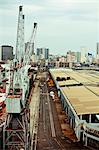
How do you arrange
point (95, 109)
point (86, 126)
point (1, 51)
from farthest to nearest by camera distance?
1. point (1, 51)
2. point (95, 109)
3. point (86, 126)

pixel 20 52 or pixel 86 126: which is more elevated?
pixel 20 52

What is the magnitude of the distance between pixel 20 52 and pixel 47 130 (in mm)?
9184

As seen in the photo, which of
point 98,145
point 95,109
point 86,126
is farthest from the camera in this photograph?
point 95,109

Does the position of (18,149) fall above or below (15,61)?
below

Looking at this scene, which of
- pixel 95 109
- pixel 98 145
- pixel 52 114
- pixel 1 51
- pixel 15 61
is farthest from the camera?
pixel 1 51

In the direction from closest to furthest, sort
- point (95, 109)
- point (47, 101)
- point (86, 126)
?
point (86, 126)
point (95, 109)
point (47, 101)

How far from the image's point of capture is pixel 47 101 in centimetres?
5309

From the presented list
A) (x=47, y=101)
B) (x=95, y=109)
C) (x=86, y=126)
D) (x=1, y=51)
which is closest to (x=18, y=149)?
(x=86, y=126)

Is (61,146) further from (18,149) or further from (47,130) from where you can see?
(47,130)

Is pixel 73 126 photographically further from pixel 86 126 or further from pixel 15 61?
pixel 15 61

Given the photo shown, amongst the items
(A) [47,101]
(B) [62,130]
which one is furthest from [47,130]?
(A) [47,101]

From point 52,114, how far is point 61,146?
13.9m

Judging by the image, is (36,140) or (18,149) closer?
(18,149)

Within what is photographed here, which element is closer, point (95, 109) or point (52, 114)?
point (95, 109)
